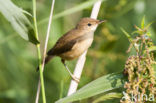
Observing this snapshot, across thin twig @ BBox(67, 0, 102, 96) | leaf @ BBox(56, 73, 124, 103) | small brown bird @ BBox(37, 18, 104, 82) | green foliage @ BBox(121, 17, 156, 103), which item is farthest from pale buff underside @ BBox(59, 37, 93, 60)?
green foliage @ BBox(121, 17, 156, 103)

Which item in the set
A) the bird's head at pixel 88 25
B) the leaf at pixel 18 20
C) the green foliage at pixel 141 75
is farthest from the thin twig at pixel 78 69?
the green foliage at pixel 141 75

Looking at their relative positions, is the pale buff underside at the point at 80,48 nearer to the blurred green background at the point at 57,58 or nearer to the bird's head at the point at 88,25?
the bird's head at the point at 88,25

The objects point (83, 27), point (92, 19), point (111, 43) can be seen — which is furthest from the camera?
point (111, 43)

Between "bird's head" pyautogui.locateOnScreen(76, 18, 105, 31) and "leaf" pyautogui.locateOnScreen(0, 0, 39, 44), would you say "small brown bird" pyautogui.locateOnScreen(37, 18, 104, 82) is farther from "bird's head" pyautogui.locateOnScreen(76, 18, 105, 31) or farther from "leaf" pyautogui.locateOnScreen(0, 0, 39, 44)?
"leaf" pyautogui.locateOnScreen(0, 0, 39, 44)

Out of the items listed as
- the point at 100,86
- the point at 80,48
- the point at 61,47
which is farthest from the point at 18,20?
the point at 61,47

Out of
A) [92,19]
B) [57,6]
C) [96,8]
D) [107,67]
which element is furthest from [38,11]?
[96,8]

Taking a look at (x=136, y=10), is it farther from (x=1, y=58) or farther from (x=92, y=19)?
(x=1, y=58)

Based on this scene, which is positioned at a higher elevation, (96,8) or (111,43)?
(111,43)
